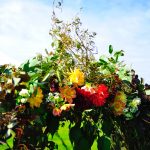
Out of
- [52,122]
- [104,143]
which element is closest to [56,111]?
[52,122]

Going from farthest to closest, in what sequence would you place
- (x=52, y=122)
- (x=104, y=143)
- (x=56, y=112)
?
(x=104, y=143)
(x=52, y=122)
(x=56, y=112)

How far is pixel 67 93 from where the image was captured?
2574 millimetres

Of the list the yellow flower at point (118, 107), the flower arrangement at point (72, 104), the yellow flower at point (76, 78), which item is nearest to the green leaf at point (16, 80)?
the flower arrangement at point (72, 104)

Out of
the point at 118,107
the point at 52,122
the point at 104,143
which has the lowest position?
the point at 104,143

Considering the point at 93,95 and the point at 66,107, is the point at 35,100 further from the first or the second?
the point at 93,95

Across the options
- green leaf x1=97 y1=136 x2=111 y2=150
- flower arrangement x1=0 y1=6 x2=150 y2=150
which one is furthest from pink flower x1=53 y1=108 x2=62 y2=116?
green leaf x1=97 y1=136 x2=111 y2=150

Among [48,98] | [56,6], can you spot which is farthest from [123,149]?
[56,6]

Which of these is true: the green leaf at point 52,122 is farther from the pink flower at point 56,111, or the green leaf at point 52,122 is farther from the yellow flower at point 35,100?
the yellow flower at point 35,100

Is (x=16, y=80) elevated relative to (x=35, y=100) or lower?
elevated

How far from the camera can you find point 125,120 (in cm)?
303

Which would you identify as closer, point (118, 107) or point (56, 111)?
point (56, 111)

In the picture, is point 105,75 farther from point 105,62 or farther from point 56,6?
point 56,6

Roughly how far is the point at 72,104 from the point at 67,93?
0.29 ft

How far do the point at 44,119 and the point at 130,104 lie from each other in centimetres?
72
